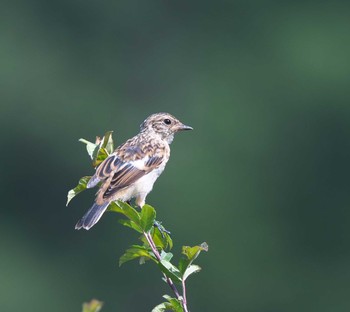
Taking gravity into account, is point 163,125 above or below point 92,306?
above

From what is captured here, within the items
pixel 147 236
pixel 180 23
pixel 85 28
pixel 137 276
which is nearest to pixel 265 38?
pixel 180 23

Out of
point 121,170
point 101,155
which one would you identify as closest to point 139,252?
point 101,155

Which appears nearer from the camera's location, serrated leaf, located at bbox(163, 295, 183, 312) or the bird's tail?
serrated leaf, located at bbox(163, 295, 183, 312)

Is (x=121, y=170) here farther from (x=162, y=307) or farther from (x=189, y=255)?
(x=162, y=307)

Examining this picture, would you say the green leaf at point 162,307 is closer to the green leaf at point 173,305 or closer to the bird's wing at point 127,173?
the green leaf at point 173,305

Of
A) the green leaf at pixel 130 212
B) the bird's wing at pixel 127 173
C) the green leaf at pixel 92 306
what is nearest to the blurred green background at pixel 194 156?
the bird's wing at pixel 127 173

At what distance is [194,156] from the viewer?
28.9 meters

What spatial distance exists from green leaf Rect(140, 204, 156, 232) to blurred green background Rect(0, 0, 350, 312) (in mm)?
20455

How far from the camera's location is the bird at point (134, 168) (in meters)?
5.77

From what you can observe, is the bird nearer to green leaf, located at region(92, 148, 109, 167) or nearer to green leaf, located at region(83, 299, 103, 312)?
green leaf, located at region(92, 148, 109, 167)

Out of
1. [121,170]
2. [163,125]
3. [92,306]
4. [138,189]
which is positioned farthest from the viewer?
[163,125]

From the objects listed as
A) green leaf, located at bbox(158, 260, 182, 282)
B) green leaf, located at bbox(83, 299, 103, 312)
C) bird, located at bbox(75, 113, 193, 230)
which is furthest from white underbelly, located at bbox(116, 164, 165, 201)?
green leaf, located at bbox(83, 299, 103, 312)

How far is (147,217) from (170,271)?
212 millimetres

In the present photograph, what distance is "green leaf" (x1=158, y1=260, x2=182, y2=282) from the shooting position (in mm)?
4539
